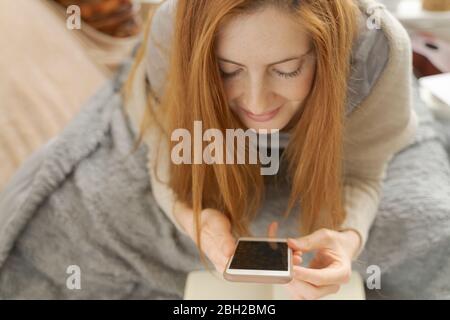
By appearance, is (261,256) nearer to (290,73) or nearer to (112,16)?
(290,73)

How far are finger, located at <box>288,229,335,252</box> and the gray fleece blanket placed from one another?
6 cm

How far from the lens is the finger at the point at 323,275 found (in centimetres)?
47

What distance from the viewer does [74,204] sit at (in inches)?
25.7

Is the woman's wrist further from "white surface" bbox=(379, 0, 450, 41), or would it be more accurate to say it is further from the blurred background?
the blurred background

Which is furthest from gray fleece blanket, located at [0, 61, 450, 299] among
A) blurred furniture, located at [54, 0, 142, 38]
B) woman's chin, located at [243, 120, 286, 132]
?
blurred furniture, located at [54, 0, 142, 38]

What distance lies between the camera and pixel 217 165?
1.63ft

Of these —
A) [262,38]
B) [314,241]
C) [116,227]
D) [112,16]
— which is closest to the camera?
[262,38]

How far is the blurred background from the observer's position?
0.78 m

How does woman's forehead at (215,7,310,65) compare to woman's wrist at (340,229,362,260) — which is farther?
woman's wrist at (340,229,362,260)

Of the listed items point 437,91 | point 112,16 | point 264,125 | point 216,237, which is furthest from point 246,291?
point 112,16

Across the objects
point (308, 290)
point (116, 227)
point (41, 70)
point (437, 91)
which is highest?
point (41, 70)

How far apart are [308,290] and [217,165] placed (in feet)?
0.55
